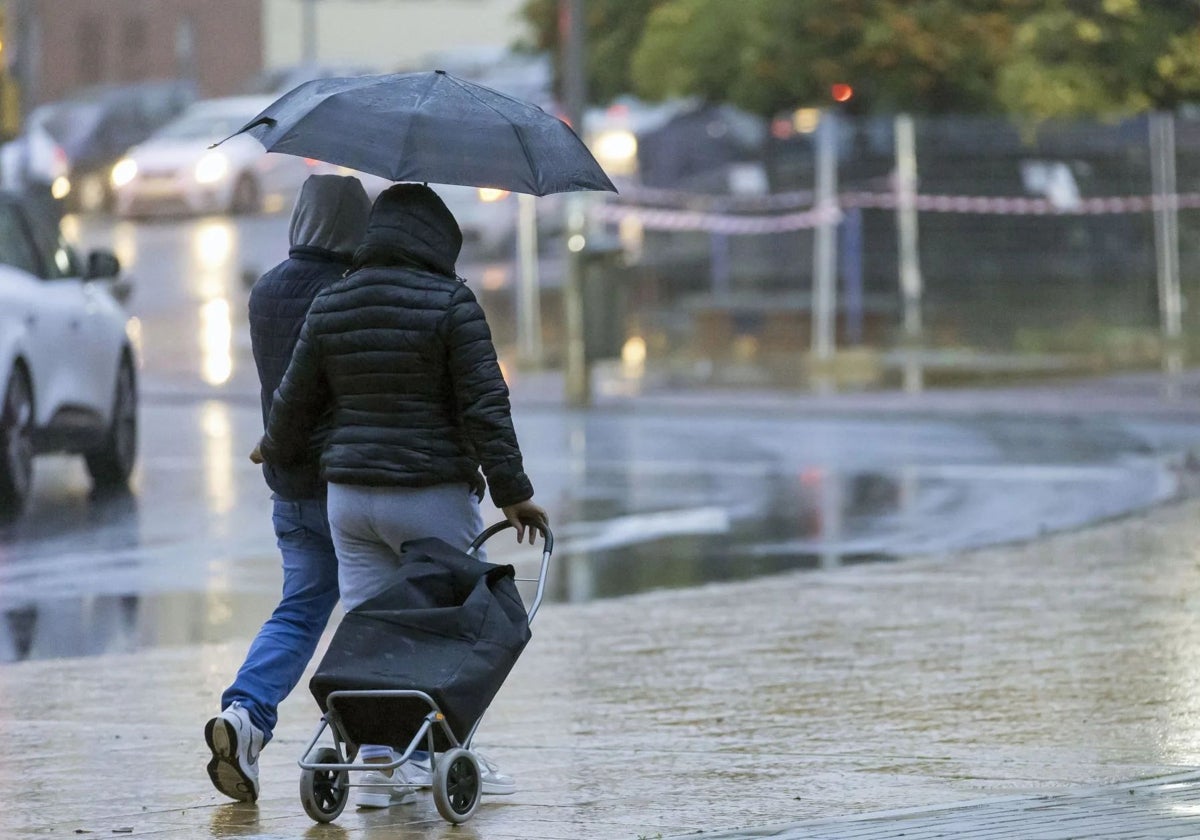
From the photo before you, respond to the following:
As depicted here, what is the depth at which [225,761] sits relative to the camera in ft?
21.2

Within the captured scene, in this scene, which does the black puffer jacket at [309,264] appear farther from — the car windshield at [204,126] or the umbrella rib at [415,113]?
the car windshield at [204,126]

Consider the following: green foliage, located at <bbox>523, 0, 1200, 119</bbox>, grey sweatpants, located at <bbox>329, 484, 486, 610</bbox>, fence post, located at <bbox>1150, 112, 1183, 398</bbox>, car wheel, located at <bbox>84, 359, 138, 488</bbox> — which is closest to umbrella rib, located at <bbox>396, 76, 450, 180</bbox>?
grey sweatpants, located at <bbox>329, 484, 486, 610</bbox>

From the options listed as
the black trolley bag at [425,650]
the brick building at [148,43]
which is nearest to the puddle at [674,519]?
the black trolley bag at [425,650]

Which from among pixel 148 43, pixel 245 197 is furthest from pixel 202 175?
pixel 148 43

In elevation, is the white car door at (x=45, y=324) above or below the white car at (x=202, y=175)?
below

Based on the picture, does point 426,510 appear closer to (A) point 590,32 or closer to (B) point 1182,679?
(B) point 1182,679

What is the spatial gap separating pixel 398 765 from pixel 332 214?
1612 mm

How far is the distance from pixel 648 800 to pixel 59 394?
7971mm

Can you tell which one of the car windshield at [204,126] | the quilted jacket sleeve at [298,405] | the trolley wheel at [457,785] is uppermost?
the car windshield at [204,126]

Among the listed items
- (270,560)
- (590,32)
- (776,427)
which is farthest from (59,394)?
(590,32)

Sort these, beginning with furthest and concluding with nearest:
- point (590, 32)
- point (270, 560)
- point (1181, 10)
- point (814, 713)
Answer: point (590, 32) → point (1181, 10) → point (270, 560) → point (814, 713)

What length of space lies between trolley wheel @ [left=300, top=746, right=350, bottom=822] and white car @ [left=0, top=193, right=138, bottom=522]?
719 centimetres

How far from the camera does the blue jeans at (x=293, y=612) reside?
6.69 meters

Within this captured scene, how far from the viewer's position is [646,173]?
38219 mm
